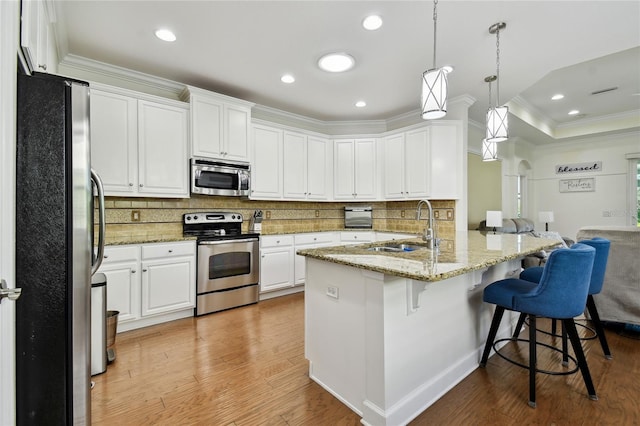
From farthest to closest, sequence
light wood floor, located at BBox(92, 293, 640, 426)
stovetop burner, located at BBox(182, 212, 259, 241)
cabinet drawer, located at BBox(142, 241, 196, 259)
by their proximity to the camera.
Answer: stovetop burner, located at BBox(182, 212, 259, 241) → cabinet drawer, located at BBox(142, 241, 196, 259) → light wood floor, located at BBox(92, 293, 640, 426)

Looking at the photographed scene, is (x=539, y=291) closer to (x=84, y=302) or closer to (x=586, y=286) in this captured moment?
(x=586, y=286)

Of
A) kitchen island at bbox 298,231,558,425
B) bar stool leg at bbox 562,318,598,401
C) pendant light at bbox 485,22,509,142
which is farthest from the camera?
pendant light at bbox 485,22,509,142

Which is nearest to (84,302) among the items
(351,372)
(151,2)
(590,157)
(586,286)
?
(351,372)

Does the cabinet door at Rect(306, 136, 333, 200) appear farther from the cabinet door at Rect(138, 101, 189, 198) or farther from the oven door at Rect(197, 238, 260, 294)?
the cabinet door at Rect(138, 101, 189, 198)

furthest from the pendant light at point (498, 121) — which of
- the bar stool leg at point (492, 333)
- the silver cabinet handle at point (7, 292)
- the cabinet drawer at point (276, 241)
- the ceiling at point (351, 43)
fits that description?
the silver cabinet handle at point (7, 292)

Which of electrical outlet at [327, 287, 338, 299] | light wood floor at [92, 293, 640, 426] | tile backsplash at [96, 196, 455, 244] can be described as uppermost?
tile backsplash at [96, 196, 455, 244]

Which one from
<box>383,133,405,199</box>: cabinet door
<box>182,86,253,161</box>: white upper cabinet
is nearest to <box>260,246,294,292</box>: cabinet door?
<box>182,86,253,161</box>: white upper cabinet

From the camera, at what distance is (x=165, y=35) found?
99.9 inches

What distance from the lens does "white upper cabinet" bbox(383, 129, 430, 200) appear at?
415 cm

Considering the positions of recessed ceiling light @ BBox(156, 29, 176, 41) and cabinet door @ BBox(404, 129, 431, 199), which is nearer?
recessed ceiling light @ BBox(156, 29, 176, 41)

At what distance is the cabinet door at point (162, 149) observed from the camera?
9.95 feet

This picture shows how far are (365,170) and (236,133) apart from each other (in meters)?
2.11

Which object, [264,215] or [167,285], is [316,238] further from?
[167,285]

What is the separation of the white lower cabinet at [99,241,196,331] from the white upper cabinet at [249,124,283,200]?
1190mm
